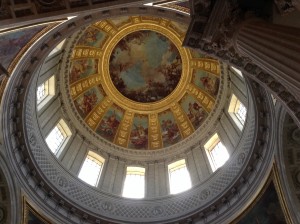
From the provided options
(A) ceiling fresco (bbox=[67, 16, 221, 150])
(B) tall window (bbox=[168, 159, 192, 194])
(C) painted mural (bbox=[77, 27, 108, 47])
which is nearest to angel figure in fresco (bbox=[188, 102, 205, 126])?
(A) ceiling fresco (bbox=[67, 16, 221, 150])

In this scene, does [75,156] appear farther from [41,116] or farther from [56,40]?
[56,40]

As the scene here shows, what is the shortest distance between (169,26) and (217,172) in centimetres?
1126

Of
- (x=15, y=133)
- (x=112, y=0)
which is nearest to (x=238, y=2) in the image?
(x=112, y=0)

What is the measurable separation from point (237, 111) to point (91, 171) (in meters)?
8.04

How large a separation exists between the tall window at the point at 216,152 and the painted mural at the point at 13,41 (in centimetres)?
1067

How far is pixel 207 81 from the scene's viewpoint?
23703 millimetres

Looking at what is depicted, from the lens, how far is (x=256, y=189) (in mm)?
13547

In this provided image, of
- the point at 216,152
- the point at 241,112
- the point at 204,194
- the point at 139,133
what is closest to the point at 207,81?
the point at 139,133

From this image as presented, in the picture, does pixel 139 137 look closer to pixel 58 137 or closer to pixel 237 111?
pixel 58 137

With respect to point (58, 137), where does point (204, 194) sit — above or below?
below

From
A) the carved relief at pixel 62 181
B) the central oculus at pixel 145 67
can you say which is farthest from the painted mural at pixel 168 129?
the carved relief at pixel 62 181

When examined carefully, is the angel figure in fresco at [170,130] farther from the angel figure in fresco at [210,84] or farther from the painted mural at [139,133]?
the angel figure in fresco at [210,84]

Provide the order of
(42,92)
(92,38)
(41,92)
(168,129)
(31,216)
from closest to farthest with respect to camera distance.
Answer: (31,216) < (41,92) < (42,92) < (92,38) < (168,129)

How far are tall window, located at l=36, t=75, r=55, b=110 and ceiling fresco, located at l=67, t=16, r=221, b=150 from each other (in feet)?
7.65
